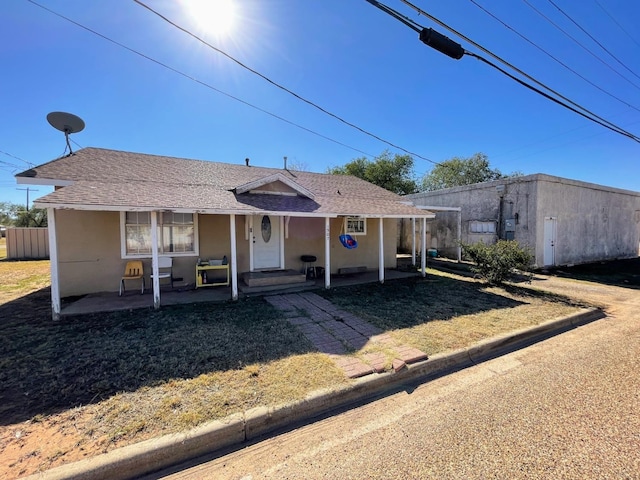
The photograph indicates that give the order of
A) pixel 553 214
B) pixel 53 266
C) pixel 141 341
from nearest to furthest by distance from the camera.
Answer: pixel 141 341, pixel 53 266, pixel 553 214

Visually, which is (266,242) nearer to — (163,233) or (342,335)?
(163,233)

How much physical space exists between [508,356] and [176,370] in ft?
15.8

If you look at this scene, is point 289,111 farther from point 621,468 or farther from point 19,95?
point 621,468

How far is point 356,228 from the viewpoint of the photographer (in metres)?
10.8

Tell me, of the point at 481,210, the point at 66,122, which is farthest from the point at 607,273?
the point at 66,122

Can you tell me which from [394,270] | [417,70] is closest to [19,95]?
[417,70]

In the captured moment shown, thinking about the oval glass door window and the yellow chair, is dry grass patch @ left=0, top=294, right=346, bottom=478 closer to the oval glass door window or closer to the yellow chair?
the yellow chair

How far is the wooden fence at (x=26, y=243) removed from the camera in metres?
15.0

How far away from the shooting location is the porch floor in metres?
6.21

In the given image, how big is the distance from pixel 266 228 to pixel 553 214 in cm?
1276

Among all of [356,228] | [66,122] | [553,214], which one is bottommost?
[356,228]

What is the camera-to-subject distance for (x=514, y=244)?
28.5ft

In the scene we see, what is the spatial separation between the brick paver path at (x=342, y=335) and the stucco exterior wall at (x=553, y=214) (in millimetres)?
10092

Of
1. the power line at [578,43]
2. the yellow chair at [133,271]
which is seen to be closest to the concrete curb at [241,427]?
the yellow chair at [133,271]
